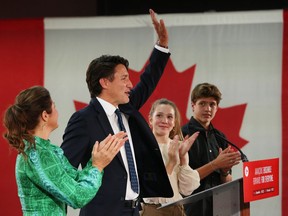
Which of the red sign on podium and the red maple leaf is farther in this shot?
the red maple leaf

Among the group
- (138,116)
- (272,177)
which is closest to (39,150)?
(138,116)

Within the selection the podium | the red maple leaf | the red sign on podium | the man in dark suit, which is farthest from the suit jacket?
the red maple leaf

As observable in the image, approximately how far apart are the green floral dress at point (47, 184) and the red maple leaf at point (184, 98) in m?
2.81

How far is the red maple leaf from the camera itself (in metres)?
4.91

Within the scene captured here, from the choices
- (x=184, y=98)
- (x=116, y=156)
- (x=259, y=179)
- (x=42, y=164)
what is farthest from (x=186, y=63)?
(x=42, y=164)

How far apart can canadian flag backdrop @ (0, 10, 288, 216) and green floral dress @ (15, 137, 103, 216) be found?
8.95ft

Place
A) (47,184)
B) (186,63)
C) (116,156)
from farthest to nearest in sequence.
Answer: (186,63), (116,156), (47,184)

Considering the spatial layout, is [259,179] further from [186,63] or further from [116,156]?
[186,63]

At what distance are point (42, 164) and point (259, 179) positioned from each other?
114cm

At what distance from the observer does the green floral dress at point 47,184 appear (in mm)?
2158

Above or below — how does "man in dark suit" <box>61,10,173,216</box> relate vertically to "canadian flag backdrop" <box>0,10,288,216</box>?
below

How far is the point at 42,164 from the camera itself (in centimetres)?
217

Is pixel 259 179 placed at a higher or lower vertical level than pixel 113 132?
lower

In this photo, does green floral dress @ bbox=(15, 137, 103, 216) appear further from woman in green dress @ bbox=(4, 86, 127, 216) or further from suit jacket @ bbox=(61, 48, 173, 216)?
suit jacket @ bbox=(61, 48, 173, 216)
